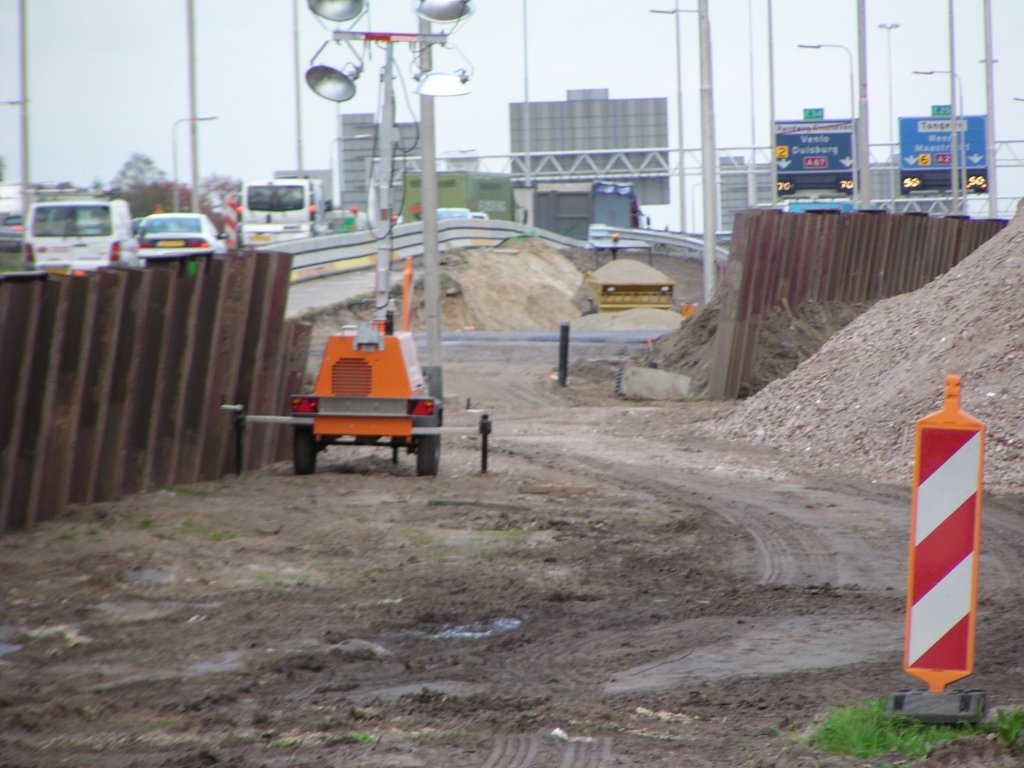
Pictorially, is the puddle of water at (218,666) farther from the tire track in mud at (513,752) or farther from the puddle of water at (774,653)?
the puddle of water at (774,653)

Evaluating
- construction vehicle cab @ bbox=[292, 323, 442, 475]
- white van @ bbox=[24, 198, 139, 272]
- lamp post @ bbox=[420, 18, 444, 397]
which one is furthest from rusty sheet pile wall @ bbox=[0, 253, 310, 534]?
white van @ bbox=[24, 198, 139, 272]

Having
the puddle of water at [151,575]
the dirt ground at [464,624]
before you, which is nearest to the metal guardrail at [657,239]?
the dirt ground at [464,624]

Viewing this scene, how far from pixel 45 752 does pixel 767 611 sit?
411 centimetres

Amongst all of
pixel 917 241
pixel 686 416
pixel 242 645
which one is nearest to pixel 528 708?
pixel 242 645

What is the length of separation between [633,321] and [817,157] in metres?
32.4

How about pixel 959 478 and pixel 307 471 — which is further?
pixel 307 471

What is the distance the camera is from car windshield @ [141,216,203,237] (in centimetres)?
3403

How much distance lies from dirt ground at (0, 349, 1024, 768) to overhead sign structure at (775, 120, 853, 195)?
52.7 meters

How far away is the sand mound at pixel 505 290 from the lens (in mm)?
39281

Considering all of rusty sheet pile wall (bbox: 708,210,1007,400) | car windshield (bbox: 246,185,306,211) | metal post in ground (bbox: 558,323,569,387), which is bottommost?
metal post in ground (bbox: 558,323,569,387)

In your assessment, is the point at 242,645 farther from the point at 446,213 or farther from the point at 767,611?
the point at 446,213

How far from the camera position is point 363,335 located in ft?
38.4

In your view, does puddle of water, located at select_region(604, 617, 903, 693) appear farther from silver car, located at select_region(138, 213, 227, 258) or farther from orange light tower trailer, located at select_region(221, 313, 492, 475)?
silver car, located at select_region(138, 213, 227, 258)

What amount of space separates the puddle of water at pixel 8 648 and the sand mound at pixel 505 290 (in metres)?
32.4
